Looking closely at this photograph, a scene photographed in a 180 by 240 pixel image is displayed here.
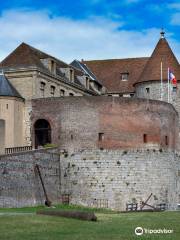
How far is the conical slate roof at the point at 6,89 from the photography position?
5397 centimetres

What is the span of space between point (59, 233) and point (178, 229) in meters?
4.94

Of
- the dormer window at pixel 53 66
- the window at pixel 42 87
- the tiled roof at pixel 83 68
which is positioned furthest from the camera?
the tiled roof at pixel 83 68

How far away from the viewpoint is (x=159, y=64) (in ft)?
219

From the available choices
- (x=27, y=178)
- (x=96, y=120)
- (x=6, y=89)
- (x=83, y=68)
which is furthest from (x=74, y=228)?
(x=83, y=68)

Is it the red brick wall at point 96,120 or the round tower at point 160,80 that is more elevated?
the round tower at point 160,80

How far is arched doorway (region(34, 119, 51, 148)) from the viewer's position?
54750 mm

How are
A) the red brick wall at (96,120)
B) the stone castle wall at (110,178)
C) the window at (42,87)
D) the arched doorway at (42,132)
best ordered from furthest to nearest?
the window at (42,87)
the arched doorway at (42,132)
the red brick wall at (96,120)
the stone castle wall at (110,178)

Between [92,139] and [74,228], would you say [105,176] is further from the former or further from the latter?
[74,228]

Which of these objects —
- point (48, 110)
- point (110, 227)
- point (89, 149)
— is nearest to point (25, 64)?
point (48, 110)

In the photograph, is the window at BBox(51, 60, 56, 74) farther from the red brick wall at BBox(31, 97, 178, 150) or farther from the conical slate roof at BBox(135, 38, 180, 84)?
the conical slate roof at BBox(135, 38, 180, 84)

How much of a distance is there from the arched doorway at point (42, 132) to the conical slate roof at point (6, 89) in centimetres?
293

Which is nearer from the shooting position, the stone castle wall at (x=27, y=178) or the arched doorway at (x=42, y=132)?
the stone castle wall at (x=27, y=178)

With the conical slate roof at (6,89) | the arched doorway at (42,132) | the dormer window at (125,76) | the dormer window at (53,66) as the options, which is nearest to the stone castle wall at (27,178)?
the arched doorway at (42,132)

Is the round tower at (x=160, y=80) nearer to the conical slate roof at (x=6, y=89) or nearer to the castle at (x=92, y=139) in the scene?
the castle at (x=92, y=139)
